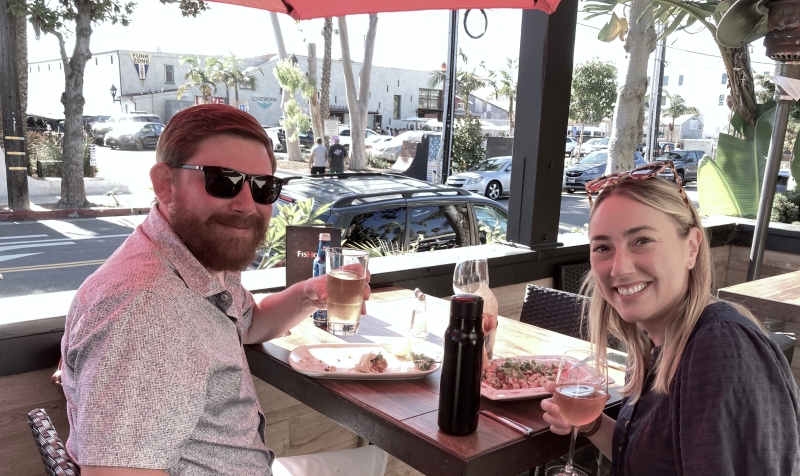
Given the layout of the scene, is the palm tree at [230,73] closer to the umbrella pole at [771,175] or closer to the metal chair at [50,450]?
the umbrella pole at [771,175]

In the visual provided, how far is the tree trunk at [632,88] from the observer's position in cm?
749

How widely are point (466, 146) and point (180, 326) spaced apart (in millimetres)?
23514

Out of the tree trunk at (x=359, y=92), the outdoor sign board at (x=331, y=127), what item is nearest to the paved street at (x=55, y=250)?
the outdoor sign board at (x=331, y=127)

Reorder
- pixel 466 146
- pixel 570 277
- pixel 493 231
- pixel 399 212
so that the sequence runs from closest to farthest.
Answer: pixel 570 277 → pixel 399 212 → pixel 493 231 → pixel 466 146

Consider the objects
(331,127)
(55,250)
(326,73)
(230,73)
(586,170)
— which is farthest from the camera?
(230,73)

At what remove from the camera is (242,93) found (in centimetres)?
4694

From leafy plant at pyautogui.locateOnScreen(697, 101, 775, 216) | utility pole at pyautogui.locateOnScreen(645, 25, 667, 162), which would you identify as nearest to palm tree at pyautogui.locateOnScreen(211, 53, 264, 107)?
utility pole at pyautogui.locateOnScreen(645, 25, 667, 162)

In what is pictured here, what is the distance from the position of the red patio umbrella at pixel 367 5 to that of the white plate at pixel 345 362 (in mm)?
1501

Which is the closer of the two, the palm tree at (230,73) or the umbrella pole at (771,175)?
the umbrella pole at (771,175)

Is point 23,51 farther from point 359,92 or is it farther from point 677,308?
point 677,308

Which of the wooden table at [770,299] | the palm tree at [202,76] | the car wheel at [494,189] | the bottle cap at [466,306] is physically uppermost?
the palm tree at [202,76]

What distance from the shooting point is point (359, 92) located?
22.7 m

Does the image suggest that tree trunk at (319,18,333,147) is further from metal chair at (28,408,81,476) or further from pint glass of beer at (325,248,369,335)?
metal chair at (28,408,81,476)

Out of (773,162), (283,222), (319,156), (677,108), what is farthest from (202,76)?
(677,108)
